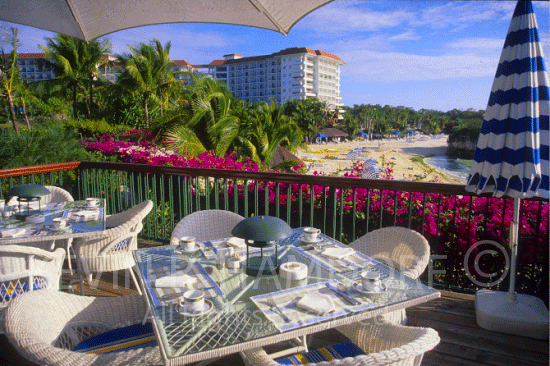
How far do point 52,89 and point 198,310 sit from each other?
1328 inches

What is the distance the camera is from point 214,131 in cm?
1084

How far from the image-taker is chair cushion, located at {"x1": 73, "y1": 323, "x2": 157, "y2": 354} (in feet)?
5.72

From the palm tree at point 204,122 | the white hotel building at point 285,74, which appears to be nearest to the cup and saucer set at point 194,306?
the palm tree at point 204,122

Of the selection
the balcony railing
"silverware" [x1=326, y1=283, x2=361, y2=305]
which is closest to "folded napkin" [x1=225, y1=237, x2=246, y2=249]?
"silverware" [x1=326, y1=283, x2=361, y2=305]

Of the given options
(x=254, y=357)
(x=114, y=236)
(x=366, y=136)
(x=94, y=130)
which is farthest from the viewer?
(x=366, y=136)

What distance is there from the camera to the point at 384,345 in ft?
5.49

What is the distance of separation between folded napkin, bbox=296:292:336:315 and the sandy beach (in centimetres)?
3940

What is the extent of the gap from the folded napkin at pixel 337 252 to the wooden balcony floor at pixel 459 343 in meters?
0.64

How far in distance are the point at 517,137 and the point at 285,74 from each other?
103088 millimetres

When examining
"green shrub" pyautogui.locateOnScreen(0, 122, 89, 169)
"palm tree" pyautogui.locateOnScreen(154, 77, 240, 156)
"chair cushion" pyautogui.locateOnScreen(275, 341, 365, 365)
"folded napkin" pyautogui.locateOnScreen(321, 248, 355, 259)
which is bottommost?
"chair cushion" pyautogui.locateOnScreen(275, 341, 365, 365)

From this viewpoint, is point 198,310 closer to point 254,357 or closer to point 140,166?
point 254,357

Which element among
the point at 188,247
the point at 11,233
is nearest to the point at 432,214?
the point at 188,247

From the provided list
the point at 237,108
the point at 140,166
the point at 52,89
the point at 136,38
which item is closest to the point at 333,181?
the point at 140,166

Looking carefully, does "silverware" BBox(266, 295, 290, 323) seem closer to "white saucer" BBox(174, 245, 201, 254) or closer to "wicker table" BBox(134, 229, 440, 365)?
"wicker table" BBox(134, 229, 440, 365)
